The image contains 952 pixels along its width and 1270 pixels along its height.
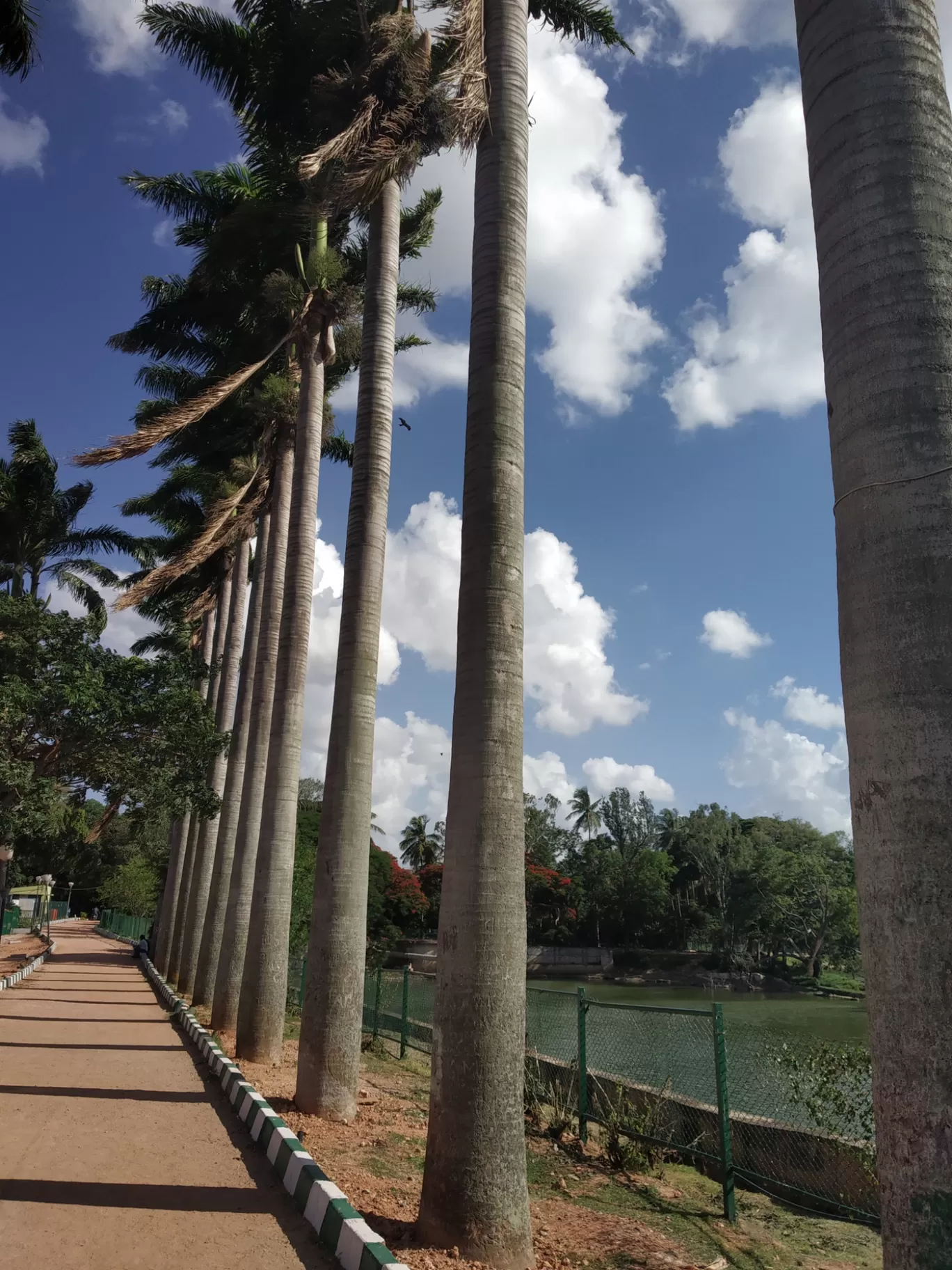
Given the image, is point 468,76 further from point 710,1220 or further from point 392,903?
point 392,903

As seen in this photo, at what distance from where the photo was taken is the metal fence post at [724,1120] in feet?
22.1

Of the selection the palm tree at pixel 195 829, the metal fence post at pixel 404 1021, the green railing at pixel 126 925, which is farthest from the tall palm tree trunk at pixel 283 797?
the green railing at pixel 126 925

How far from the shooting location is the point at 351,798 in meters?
9.35

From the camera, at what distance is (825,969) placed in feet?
191

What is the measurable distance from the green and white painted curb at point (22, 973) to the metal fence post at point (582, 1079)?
17684 mm

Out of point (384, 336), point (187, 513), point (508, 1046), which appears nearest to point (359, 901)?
point (508, 1046)

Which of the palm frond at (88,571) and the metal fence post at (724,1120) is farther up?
the palm frond at (88,571)

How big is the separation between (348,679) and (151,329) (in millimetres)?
12639

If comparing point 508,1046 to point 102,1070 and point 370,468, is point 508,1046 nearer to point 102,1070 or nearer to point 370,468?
point 370,468

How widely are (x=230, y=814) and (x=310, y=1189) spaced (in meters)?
11.6

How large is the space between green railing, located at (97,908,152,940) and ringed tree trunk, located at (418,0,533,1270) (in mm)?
56076

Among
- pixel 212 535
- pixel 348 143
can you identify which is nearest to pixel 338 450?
pixel 212 535

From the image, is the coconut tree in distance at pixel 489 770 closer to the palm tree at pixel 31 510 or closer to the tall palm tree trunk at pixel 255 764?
the tall palm tree trunk at pixel 255 764

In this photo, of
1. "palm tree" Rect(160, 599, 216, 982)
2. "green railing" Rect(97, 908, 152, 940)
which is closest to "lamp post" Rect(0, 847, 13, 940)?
"palm tree" Rect(160, 599, 216, 982)
